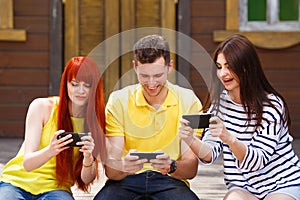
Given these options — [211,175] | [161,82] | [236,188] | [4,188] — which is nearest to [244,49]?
[161,82]

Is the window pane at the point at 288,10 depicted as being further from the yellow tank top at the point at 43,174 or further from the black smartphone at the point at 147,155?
the black smartphone at the point at 147,155

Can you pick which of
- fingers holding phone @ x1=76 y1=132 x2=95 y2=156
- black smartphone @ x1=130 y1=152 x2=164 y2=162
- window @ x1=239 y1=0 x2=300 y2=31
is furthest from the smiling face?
window @ x1=239 y1=0 x2=300 y2=31

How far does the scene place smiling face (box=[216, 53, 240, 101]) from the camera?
3.52m

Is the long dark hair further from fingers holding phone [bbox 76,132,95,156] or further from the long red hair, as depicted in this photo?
fingers holding phone [bbox 76,132,95,156]

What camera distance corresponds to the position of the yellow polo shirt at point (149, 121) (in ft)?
12.0

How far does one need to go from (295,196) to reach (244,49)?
67 centimetres

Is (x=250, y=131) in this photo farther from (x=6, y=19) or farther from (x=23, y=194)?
(x=6, y=19)

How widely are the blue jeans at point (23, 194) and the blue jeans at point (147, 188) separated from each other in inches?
6.7

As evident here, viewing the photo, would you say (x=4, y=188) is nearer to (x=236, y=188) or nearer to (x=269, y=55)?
(x=236, y=188)

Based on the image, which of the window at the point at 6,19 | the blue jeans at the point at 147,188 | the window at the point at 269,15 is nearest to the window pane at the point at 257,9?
the window at the point at 269,15

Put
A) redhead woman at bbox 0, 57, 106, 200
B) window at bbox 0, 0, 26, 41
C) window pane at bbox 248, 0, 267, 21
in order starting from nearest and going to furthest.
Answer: redhead woman at bbox 0, 57, 106, 200, window at bbox 0, 0, 26, 41, window pane at bbox 248, 0, 267, 21

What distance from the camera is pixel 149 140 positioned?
12.0ft

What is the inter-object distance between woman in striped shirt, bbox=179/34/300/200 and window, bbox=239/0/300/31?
4545 millimetres

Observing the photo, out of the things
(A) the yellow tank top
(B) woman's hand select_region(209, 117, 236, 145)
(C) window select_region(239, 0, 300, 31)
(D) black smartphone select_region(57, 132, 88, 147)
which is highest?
(C) window select_region(239, 0, 300, 31)
